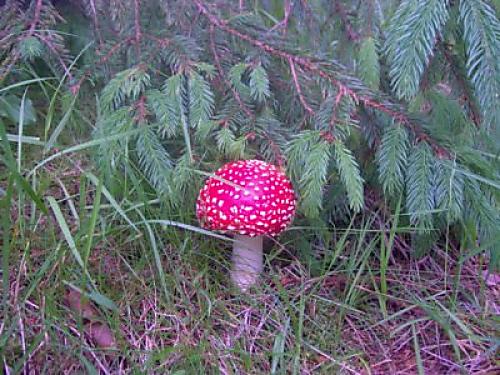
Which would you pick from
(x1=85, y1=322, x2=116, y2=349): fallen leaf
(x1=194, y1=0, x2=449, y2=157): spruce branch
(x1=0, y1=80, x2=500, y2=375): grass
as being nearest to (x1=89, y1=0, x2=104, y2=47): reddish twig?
(x1=0, y1=80, x2=500, y2=375): grass

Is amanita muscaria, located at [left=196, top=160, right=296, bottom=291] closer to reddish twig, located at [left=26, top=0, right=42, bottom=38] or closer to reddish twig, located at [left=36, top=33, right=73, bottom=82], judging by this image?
reddish twig, located at [left=36, top=33, right=73, bottom=82]

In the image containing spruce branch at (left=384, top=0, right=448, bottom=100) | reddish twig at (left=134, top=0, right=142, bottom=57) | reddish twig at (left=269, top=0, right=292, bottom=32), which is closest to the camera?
spruce branch at (left=384, top=0, right=448, bottom=100)

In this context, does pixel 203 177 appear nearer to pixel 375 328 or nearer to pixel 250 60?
pixel 250 60

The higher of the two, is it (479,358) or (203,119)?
(203,119)

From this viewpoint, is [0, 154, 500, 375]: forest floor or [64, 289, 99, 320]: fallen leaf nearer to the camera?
[0, 154, 500, 375]: forest floor

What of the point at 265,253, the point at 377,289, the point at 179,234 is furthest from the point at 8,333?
the point at 377,289

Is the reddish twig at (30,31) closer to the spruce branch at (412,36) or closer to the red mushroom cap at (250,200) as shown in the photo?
the red mushroom cap at (250,200)

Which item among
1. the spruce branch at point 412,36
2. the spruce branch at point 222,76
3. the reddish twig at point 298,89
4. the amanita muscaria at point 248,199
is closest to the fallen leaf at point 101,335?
the amanita muscaria at point 248,199

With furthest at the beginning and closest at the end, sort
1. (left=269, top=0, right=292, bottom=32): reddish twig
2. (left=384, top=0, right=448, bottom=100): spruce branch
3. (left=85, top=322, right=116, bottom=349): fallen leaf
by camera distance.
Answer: (left=269, top=0, right=292, bottom=32): reddish twig, (left=85, top=322, right=116, bottom=349): fallen leaf, (left=384, top=0, right=448, bottom=100): spruce branch
